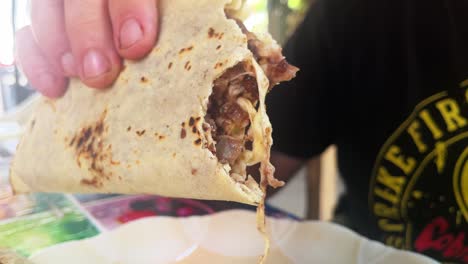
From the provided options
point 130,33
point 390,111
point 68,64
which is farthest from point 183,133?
point 390,111

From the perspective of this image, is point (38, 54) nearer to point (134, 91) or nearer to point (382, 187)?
point (134, 91)

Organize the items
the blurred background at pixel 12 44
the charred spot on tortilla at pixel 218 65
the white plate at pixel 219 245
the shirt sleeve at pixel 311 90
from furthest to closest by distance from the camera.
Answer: the shirt sleeve at pixel 311 90
the white plate at pixel 219 245
the blurred background at pixel 12 44
the charred spot on tortilla at pixel 218 65

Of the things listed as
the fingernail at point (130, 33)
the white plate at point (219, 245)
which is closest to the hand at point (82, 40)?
the fingernail at point (130, 33)

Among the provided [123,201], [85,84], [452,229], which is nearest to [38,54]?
[85,84]

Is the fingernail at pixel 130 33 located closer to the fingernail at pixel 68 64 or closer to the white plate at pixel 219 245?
the fingernail at pixel 68 64

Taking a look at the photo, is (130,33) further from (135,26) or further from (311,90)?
(311,90)

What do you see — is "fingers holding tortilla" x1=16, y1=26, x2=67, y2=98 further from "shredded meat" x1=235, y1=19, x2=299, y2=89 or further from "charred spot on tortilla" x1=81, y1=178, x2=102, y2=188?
"shredded meat" x1=235, y1=19, x2=299, y2=89

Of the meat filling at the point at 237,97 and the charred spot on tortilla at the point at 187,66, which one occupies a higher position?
the charred spot on tortilla at the point at 187,66

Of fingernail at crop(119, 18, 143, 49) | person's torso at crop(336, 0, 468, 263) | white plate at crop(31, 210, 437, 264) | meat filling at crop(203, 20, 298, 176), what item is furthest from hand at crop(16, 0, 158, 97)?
person's torso at crop(336, 0, 468, 263)
